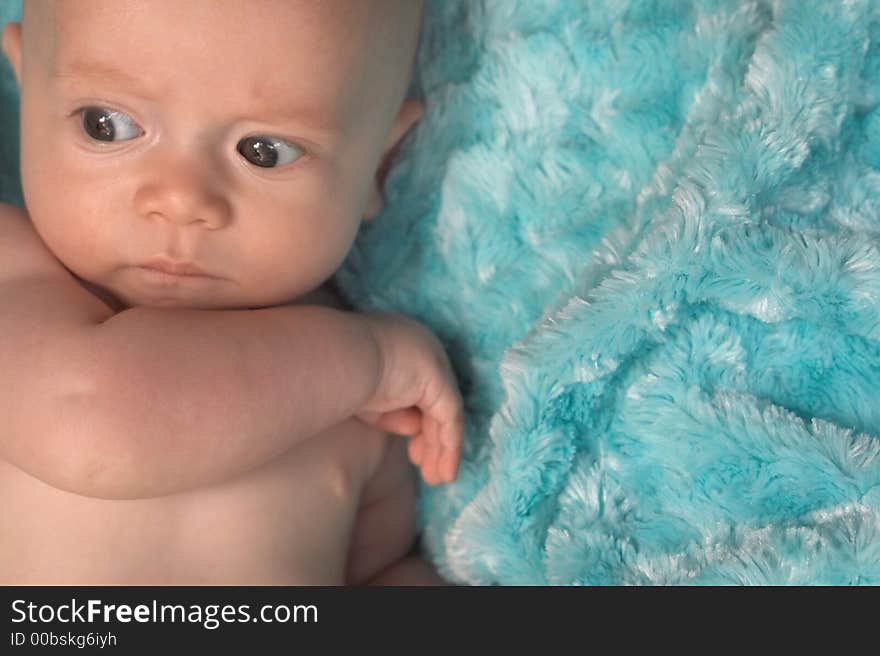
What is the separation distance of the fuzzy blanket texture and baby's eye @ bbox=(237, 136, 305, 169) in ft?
0.88

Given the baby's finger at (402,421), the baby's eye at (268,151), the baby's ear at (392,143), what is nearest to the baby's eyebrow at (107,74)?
the baby's eye at (268,151)

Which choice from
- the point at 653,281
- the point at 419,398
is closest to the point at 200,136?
the point at 419,398

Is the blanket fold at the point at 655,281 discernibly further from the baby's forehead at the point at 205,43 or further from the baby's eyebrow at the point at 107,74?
the baby's eyebrow at the point at 107,74

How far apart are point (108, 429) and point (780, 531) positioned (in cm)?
73

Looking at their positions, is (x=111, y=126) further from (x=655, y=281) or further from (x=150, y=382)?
(x=655, y=281)

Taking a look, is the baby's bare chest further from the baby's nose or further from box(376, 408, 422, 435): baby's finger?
the baby's nose

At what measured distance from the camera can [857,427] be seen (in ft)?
4.07

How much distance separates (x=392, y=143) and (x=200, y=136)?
1.06 feet

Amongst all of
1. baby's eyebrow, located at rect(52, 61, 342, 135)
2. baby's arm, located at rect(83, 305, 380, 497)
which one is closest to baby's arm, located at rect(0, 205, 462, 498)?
baby's arm, located at rect(83, 305, 380, 497)

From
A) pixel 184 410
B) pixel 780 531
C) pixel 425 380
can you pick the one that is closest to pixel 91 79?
pixel 184 410

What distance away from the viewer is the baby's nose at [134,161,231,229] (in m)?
1.13

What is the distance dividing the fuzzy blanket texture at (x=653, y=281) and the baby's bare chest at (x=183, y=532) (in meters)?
0.21

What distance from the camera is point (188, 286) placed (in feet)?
4.01

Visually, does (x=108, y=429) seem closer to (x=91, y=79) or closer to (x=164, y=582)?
(x=164, y=582)
